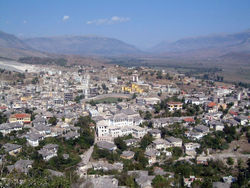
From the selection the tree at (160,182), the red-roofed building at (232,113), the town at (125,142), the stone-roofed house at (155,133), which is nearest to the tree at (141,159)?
the town at (125,142)

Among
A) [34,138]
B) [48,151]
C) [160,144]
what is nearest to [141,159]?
[160,144]

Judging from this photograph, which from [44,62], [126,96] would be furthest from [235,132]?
[44,62]

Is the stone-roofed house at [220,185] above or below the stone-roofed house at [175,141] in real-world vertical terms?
below

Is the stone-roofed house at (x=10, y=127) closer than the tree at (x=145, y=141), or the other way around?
the tree at (x=145, y=141)

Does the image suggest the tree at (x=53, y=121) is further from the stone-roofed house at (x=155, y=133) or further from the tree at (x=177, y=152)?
the tree at (x=177, y=152)

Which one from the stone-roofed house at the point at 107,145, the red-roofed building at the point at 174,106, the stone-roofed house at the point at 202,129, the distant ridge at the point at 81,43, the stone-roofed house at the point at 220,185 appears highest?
the distant ridge at the point at 81,43

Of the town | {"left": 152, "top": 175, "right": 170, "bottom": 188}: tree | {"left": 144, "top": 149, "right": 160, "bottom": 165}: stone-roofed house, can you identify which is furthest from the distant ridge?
{"left": 152, "top": 175, "right": 170, "bottom": 188}: tree

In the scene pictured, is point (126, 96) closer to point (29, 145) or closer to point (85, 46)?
point (29, 145)

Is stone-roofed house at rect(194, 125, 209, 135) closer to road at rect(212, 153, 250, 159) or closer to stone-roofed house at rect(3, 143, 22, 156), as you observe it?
road at rect(212, 153, 250, 159)

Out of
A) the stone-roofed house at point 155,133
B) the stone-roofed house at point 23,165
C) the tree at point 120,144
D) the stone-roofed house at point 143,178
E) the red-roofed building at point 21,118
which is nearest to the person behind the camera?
the stone-roofed house at point 143,178
